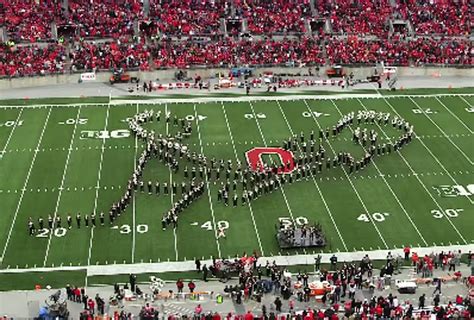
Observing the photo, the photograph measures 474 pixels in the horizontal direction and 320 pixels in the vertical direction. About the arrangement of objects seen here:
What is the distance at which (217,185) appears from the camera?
30875mm

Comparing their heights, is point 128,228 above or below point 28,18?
below

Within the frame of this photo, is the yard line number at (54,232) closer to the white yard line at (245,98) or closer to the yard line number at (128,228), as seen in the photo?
the yard line number at (128,228)

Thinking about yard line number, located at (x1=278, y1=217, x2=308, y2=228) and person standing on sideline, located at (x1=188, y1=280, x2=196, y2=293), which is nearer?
person standing on sideline, located at (x1=188, y1=280, x2=196, y2=293)

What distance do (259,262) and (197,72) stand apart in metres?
20.7

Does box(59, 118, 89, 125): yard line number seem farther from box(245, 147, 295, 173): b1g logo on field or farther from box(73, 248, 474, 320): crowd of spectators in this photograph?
box(73, 248, 474, 320): crowd of spectators

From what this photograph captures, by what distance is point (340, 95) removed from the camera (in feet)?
136

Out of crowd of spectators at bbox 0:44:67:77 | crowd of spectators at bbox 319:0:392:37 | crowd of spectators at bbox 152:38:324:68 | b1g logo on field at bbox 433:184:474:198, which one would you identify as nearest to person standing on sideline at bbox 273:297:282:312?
b1g logo on field at bbox 433:184:474:198

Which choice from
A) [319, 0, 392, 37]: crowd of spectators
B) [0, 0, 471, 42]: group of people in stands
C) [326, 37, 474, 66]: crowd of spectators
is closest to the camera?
[326, 37, 474, 66]: crowd of spectators

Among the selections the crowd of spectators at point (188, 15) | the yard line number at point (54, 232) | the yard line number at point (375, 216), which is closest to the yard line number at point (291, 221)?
the yard line number at point (375, 216)

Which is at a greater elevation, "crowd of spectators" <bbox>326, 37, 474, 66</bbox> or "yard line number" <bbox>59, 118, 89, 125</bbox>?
"crowd of spectators" <bbox>326, 37, 474, 66</bbox>

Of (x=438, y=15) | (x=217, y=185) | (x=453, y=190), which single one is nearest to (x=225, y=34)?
(x=438, y=15)

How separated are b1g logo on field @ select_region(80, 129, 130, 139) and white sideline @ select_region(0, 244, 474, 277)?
35.5ft

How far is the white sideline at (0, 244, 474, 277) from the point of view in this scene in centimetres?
2530

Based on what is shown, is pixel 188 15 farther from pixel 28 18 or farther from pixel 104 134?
pixel 104 134
